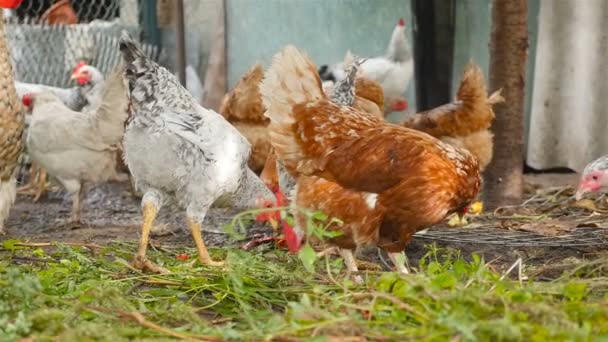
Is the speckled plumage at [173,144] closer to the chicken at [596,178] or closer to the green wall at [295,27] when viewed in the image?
the chicken at [596,178]

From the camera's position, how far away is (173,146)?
14.8 feet

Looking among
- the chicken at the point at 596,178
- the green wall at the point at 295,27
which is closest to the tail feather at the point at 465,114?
the chicken at the point at 596,178

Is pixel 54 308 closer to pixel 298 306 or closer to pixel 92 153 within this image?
pixel 298 306

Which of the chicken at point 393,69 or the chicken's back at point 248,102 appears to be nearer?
the chicken's back at point 248,102

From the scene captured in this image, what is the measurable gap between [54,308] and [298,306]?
0.93 m

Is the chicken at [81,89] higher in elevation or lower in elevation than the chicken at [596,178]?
higher

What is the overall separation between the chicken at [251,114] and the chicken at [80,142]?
0.96 m

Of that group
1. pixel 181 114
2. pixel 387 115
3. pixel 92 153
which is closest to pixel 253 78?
pixel 92 153

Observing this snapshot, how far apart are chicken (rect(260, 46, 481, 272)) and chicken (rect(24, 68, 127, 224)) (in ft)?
7.75

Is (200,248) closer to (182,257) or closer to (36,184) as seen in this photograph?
(182,257)

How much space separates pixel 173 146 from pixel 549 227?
2.40 m

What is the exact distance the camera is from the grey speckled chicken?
452 cm

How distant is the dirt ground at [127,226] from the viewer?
4.95 m

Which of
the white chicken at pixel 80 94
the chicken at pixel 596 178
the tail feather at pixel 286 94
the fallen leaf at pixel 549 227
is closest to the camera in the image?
the tail feather at pixel 286 94
